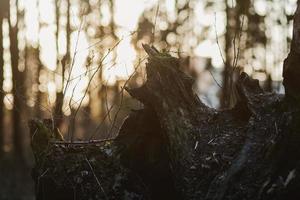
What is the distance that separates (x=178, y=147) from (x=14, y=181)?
11483 mm

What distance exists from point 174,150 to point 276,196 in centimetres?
139

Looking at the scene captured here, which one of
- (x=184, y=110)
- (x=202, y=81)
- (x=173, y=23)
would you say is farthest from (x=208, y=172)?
(x=202, y=81)

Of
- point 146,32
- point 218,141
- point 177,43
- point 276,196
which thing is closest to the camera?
point 276,196

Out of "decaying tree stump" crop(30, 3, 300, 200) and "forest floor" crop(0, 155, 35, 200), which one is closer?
"decaying tree stump" crop(30, 3, 300, 200)

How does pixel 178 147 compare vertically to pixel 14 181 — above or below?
above

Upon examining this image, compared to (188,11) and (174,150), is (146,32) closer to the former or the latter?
(188,11)

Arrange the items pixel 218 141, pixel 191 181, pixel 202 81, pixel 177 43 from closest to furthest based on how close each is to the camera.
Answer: pixel 191 181
pixel 218 141
pixel 177 43
pixel 202 81

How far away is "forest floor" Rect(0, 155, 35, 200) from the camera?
513 inches

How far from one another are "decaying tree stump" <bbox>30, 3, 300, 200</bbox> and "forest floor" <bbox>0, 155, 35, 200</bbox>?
7630 mm

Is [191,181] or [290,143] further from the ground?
[290,143]

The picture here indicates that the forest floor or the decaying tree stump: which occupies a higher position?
the decaying tree stump

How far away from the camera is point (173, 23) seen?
21672 mm

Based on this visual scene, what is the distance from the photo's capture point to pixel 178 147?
5137 mm

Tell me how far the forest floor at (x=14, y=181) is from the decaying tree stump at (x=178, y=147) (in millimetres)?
7630
